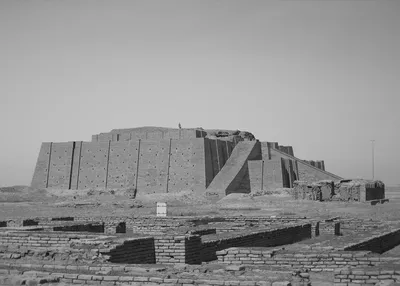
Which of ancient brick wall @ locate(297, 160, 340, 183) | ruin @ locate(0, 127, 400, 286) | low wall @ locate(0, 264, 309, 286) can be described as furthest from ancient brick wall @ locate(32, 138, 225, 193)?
low wall @ locate(0, 264, 309, 286)

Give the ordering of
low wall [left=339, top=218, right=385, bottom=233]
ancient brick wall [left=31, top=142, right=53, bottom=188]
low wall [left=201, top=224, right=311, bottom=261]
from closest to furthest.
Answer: low wall [left=201, top=224, right=311, bottom=261] → low wall [left=339, top=218, right=385, bottom=233] → ancient brick wall [left=31, top=142, right=53, bottom=188]

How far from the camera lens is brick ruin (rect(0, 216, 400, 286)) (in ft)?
19.5

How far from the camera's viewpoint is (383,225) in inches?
506

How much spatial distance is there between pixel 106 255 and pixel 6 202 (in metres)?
30.2

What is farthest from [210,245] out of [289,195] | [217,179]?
[217,179]

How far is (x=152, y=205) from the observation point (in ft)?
103

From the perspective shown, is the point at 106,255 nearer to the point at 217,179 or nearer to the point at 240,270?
the point at 240,270

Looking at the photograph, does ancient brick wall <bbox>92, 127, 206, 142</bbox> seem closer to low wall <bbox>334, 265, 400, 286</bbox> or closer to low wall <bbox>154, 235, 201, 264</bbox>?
low wall <bbox>154, 235, 201, 264</bbox>

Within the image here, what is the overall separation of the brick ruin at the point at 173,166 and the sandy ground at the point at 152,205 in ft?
4.37

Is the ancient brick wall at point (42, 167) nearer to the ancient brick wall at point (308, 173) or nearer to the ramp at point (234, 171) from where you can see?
the ramp at point (234, 171)

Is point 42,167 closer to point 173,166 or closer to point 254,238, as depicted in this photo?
point 173,166

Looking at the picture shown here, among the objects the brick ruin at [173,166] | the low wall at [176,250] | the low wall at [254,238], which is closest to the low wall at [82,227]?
the low wall at [254,238]

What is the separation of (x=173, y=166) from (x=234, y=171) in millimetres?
3771

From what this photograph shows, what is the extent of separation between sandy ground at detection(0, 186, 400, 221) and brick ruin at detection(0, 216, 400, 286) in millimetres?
11346
